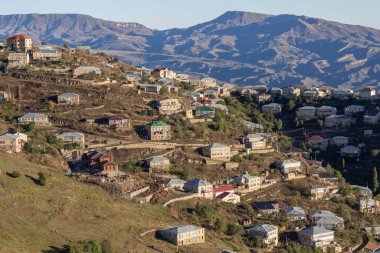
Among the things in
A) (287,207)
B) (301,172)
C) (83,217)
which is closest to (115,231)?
(83,217)

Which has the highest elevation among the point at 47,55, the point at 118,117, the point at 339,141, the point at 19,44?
the point at 19,44

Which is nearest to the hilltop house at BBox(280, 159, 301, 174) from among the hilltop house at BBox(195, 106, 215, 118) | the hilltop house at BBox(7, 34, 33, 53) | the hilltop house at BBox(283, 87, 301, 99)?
the hilltop house at BBox(195, 106, 215, 118)

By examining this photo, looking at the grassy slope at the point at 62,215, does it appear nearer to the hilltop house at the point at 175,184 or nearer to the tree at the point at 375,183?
the hilltop house at the point at 175,184

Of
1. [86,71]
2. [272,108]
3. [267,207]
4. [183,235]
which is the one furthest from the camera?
[272,108]

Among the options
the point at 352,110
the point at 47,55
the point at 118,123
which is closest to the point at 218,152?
the point at 118,123

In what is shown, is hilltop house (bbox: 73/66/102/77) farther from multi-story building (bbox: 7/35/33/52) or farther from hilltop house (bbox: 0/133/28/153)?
hilltop house (bbox: 0/133/28/153)

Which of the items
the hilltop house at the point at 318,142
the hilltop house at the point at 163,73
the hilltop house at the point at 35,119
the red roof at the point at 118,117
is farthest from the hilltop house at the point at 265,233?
the hilltop house at the point at 163,73

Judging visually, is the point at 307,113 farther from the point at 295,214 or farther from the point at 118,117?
the point at 295,214
